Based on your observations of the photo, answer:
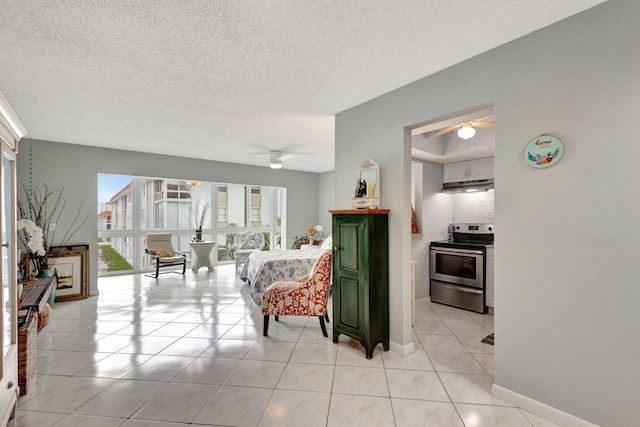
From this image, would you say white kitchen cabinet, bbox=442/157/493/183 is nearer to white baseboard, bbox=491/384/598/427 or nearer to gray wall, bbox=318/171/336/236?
white baseboard, bbox=491/384/598/427

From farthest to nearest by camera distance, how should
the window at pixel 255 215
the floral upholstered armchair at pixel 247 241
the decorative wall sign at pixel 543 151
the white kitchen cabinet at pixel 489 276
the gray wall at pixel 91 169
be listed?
the window at pixel 255 215, the floral upholstered armchair at pixel 247 241, the gray wall at pixel 91 169, the white kitchen cabinet at pixel 489 276, the decorative wall sign at pixel 543 151

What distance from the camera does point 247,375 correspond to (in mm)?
2383

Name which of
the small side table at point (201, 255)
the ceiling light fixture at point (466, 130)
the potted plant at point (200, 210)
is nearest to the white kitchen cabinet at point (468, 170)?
the ceiling light fixture at point (466, 130)

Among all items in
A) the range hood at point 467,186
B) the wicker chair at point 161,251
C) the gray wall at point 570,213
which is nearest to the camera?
the gray wall at point 570,213

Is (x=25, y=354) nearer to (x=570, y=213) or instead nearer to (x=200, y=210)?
(x=570, y=213)

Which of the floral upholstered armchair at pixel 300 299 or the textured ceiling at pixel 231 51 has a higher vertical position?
the textured ceiling at pixel 231 51

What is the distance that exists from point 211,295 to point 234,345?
2.02m

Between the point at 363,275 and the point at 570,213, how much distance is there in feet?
5.09

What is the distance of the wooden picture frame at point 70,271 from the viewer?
4504mm

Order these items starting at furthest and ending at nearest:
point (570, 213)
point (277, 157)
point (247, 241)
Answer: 1. point (247, 241)
2. point (277, 157)
3. point (570, 213)

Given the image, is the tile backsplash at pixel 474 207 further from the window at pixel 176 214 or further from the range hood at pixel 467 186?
the window at pixel 176 214

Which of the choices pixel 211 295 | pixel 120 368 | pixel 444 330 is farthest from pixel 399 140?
pixel 211 295

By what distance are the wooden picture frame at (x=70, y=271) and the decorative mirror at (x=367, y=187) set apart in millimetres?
4561

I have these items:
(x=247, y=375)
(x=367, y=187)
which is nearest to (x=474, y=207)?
(x=367, y=187)
